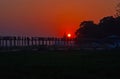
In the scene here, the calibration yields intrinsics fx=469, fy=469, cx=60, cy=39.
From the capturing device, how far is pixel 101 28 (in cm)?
7738

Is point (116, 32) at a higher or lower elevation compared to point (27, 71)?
higher

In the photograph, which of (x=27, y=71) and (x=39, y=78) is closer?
(x=39, y=78)

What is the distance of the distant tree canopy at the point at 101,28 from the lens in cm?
7632

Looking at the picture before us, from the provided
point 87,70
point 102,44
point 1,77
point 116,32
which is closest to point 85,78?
point 87,70

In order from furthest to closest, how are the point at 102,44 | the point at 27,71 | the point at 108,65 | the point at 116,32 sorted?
the point at 116,32, the point at 102,44, the point at 108,65, the point at 27,71

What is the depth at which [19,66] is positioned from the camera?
27.9 metres

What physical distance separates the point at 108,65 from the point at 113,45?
119ft

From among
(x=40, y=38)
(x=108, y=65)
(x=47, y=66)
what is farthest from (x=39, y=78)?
(x=40, y=38)

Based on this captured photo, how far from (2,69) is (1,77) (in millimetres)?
2278

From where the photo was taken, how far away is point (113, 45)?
65812 millimetres

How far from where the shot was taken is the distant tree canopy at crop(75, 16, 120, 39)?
76.3 m

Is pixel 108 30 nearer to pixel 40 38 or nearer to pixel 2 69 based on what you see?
pixel 40 38

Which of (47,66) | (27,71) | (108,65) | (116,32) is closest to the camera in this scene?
(27,71)

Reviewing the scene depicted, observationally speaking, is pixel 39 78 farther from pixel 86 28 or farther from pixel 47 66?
pixel 86 28
